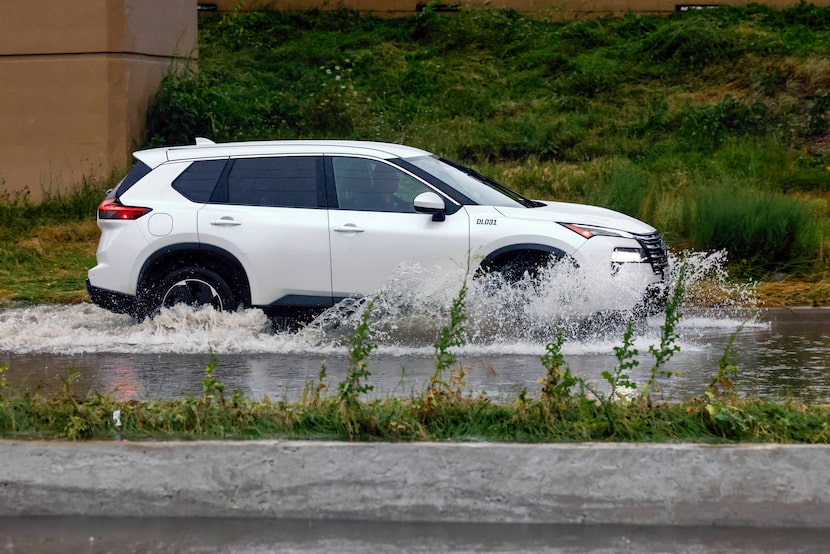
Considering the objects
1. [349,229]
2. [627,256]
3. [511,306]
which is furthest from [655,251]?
[349,229]

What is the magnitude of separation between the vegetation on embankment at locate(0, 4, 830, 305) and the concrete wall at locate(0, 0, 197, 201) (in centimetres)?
67

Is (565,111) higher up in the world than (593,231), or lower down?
higher up

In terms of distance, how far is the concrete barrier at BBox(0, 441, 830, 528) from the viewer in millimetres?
5125

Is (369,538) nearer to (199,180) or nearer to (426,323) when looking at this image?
(426,323)

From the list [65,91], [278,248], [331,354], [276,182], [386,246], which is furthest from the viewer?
[65,91]

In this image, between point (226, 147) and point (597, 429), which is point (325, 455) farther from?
point (226, 147)

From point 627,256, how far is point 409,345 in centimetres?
196

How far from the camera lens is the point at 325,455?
5.26m

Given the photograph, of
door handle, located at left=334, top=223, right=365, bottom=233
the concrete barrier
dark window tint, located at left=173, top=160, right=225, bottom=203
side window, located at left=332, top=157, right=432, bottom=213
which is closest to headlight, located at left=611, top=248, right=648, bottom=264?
side window, located at left=332, top=157, right=432, bottom=213

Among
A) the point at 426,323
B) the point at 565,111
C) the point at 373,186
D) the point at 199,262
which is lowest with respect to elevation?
the point at 426,323

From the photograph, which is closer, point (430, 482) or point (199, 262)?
point (430, 482)

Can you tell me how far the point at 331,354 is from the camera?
30.4 feet

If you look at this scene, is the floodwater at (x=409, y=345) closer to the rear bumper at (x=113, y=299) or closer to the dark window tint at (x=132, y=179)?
the rear bumper at (x=113, y=299)

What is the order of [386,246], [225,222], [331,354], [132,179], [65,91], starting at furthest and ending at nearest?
1. [65,91]
2. [132,179]
3. [225,222]
4. [386,246]
5. [331,354]
